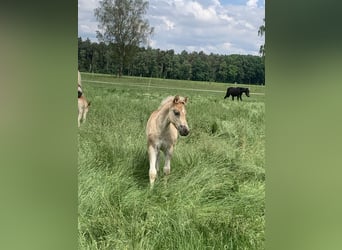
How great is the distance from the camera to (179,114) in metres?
3.48

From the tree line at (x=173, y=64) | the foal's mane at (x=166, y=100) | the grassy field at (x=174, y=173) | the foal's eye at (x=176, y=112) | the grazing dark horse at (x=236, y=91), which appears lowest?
the grassy field at (x=174, y=173)

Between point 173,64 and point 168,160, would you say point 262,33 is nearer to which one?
point 173,64

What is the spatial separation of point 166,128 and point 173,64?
50cm

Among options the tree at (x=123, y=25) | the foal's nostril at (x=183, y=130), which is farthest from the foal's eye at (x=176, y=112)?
the tree at (x=123, y=25)

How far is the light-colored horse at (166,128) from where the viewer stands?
3.43m

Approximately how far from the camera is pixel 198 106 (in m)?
3.49

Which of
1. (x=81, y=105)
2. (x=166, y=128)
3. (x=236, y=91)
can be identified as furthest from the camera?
(x=236, y=91)

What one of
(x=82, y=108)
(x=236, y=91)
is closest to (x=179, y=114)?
(x=236, y=91)

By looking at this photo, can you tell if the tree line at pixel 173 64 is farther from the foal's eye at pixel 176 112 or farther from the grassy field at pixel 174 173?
the foal's eye at pixel 176 112

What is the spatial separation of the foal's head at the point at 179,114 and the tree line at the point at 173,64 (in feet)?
0.59
